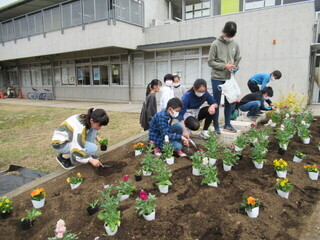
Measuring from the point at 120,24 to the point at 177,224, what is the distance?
10850 mm

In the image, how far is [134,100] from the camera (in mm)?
12875

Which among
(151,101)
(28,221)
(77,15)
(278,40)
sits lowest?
(28,221)

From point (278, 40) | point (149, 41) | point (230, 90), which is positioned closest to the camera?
point (230, 90)

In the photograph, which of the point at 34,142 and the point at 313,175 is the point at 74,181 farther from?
the point at 34,142

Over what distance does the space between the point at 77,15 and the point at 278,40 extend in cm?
994

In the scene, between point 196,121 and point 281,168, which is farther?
point 196,121

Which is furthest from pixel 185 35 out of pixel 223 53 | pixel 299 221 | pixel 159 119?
pixel 299 221

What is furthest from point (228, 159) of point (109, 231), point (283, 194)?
point (109, 231)

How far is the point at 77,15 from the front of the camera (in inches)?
469

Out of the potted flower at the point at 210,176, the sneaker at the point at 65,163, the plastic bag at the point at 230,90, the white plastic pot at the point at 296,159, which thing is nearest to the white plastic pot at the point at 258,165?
the white plastic pot at the point at 296,159

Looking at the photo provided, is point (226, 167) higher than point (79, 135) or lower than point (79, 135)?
lower

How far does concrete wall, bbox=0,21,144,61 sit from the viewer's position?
10.7m

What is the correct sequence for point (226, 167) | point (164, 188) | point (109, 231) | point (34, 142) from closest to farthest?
point (109, 231) < point (164, 188) < point (226, 167) < point (34, 142)

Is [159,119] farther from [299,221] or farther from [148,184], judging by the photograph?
[299,221]
